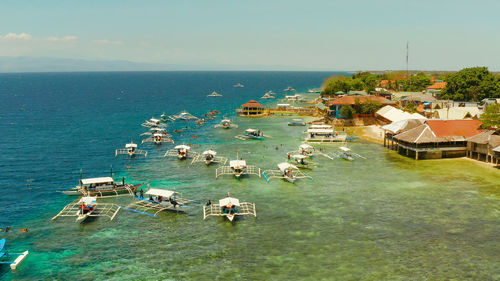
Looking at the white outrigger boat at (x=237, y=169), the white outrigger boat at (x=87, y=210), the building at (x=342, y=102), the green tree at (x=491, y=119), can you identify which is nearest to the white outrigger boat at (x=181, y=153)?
the white outrigger boat at (x=237, y=169)

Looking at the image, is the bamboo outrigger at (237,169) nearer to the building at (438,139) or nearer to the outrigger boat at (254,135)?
the outrigger boat at (254,135)

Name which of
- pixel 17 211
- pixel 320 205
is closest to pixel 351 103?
pixel 320 205

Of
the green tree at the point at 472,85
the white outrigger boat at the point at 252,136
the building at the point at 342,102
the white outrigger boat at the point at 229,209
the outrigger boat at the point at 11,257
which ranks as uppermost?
the green tree at the point at 472,85

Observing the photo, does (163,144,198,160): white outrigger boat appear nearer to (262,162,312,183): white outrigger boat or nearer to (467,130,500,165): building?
(262,162,312,183): white outrigger boat

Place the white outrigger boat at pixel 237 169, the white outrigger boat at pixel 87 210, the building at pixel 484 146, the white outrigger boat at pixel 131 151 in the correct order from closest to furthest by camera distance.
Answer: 1. the white outrigger boat at pixel 87 210
2. the white outrigger boat at pixel 237 169
3. the building at pixel 484 146
4. the white outrigger boat at pixel 131 151

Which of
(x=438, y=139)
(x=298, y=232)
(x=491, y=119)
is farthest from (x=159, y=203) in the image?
(x=491, y=119)

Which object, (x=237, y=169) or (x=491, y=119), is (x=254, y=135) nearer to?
(x=237, y=169)
